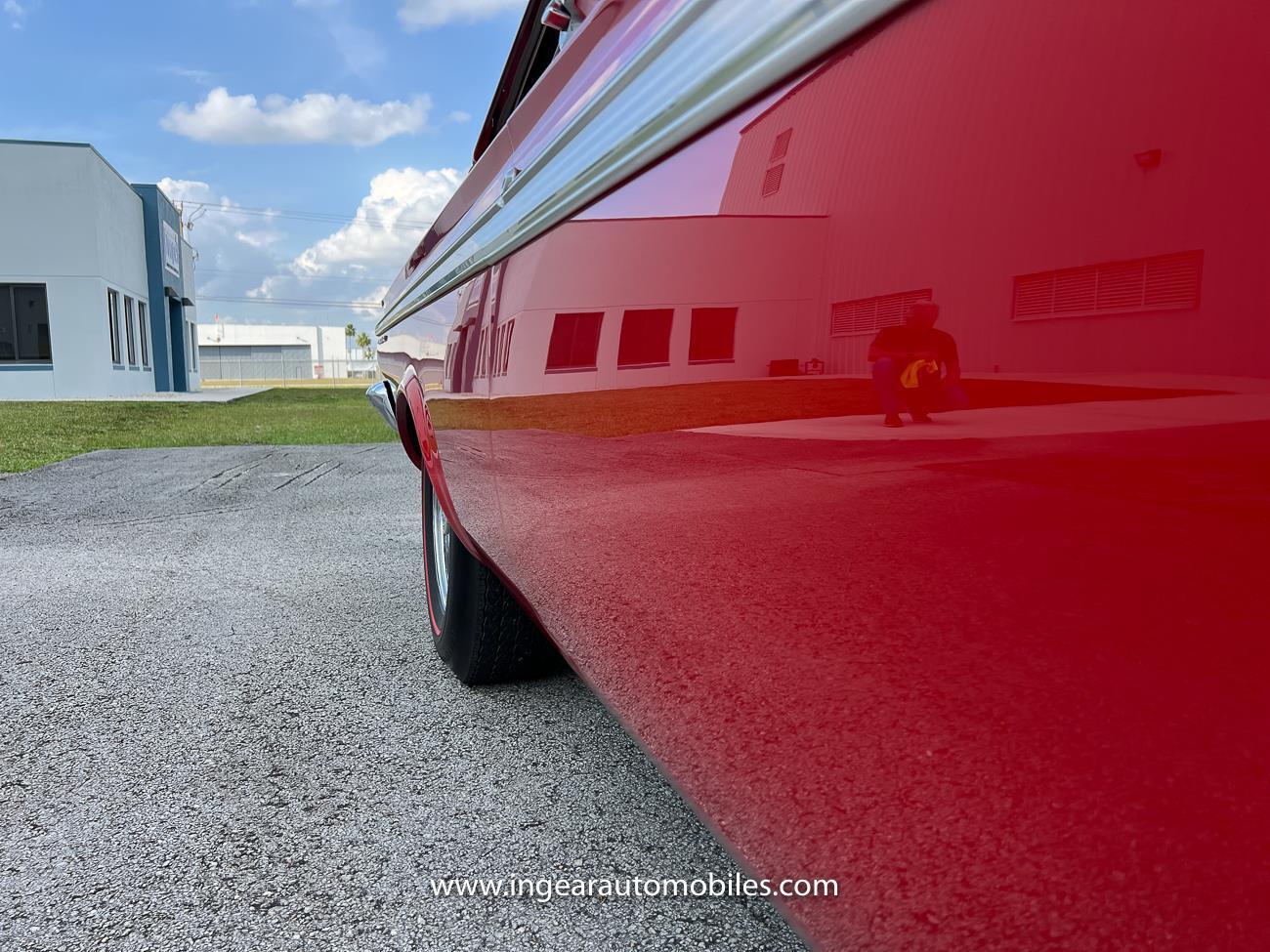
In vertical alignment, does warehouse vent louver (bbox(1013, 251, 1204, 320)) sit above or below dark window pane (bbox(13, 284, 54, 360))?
below

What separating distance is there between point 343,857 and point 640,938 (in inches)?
25.8

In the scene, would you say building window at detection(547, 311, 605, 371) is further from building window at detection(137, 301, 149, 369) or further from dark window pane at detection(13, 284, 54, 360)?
building window at detection(137, 301, 149, 369)

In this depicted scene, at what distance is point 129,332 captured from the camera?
87.2ft

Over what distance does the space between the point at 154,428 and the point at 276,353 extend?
256ft

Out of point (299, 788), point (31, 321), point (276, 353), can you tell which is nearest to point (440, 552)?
point (299, 788)

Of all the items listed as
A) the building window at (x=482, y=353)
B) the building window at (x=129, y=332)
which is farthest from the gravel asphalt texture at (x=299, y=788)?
the building window at (x=129, y=332)

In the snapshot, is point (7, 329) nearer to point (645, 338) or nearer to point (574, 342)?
point (574, 342)

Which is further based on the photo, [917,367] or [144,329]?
→ [144,329]

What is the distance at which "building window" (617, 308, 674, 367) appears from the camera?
1.04m

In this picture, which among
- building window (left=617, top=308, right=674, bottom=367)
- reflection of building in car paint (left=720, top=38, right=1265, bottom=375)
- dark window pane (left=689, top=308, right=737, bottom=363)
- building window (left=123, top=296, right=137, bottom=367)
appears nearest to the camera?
reflection of building in car paint (left=720, top=38, right=1265, bottom=375)

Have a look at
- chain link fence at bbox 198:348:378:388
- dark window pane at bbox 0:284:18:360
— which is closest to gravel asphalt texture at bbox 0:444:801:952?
dark window pane at bbox 0:284:18:360

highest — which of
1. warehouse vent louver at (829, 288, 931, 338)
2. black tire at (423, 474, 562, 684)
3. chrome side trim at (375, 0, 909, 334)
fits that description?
chrome side trim at (375, 0, 909, 334)

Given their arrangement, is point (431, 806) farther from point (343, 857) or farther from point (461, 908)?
point (461, 908)

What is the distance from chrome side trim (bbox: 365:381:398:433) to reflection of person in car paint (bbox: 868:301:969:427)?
329 centimetres
